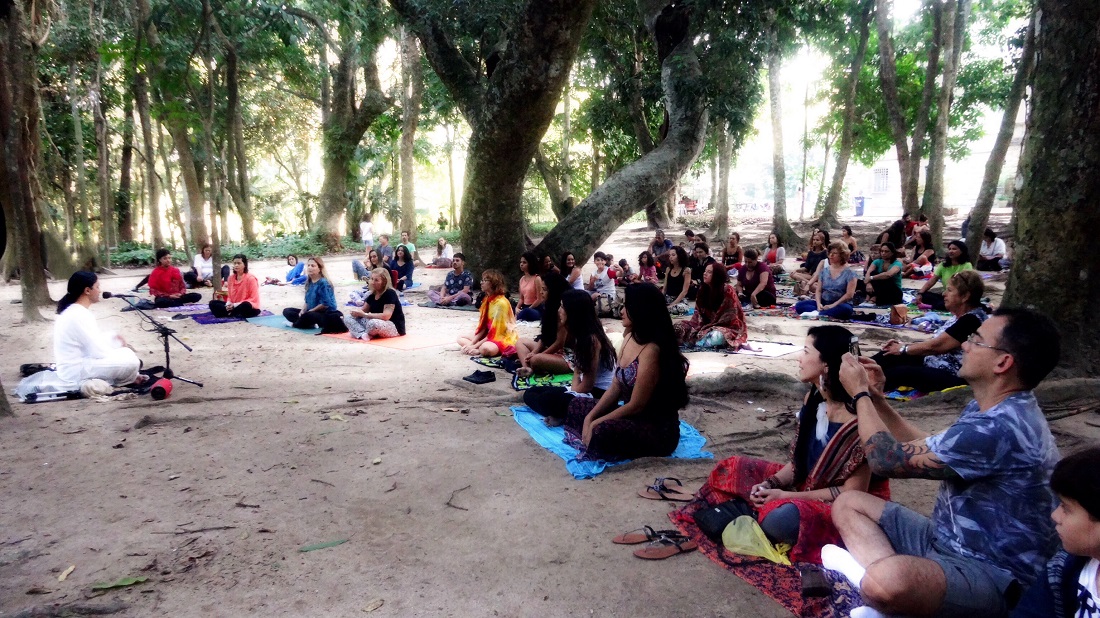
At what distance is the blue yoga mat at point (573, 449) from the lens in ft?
12.4

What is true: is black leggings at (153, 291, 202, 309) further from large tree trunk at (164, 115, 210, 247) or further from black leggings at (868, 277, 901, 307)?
black leggings at (868, 277, 901, 307)

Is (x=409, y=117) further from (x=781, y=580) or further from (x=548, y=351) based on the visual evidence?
(x=781, y=580)

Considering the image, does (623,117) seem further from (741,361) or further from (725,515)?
(725,515)

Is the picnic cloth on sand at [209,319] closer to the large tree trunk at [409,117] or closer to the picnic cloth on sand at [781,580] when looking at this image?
the large tree trunk at [409,117]

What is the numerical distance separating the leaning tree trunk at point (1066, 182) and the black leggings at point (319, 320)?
696 centimetres

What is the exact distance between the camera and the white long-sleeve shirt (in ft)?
17.4

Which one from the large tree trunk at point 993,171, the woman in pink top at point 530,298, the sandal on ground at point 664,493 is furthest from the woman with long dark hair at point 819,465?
the large tree trunk at point 993,171

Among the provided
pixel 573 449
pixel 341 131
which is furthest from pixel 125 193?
pixel 573 449

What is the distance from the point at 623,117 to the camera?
49.2 ft

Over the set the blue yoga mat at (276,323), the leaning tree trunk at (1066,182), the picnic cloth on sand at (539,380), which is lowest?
the picnic cloth on sand at (539,380)

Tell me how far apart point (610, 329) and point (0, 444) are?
615 cm

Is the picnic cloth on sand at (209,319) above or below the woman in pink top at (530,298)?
below

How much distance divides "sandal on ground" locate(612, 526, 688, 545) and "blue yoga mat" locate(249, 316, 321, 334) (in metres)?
6.48

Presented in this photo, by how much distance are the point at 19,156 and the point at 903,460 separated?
1023 centimetres
